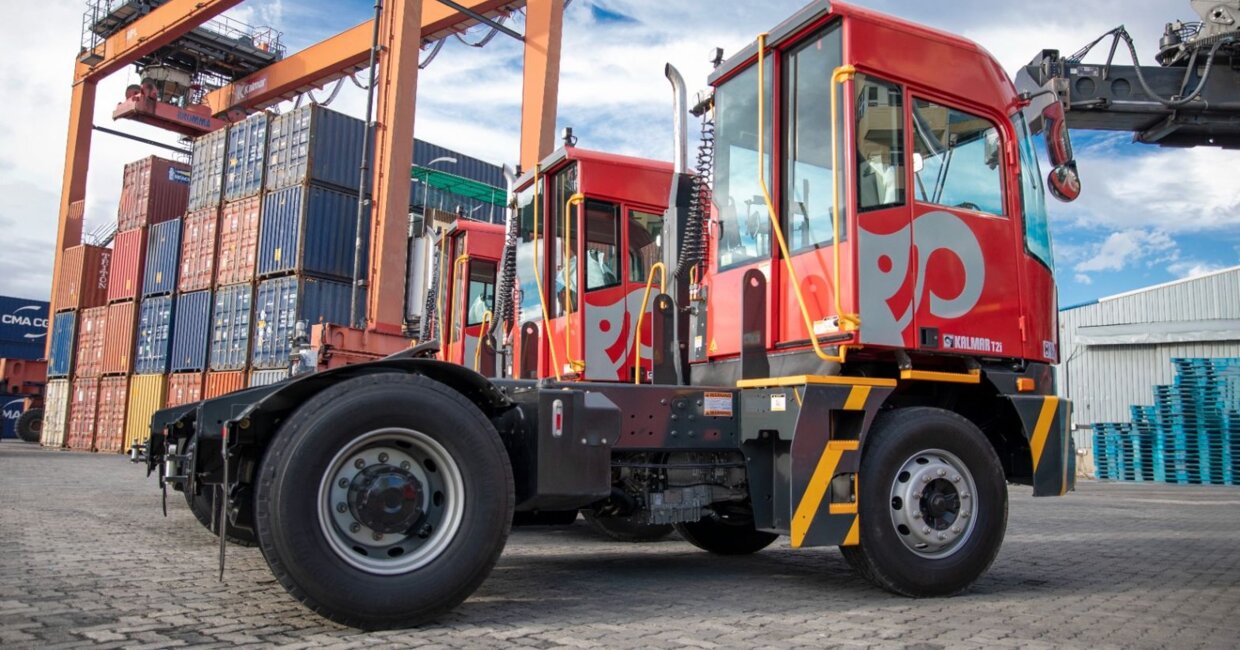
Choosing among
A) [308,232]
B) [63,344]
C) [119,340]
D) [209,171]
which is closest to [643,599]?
[308,232]

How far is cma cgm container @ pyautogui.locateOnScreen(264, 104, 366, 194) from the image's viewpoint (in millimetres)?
20312

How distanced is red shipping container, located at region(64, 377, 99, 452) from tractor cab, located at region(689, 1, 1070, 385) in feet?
86.9

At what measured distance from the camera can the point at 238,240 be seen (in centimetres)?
2164

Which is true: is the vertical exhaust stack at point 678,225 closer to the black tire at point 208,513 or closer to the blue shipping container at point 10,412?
the black tire at point 208,513

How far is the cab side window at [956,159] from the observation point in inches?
205

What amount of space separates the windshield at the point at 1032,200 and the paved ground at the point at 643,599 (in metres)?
2.11

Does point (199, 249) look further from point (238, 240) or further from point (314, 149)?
point (314, 149)

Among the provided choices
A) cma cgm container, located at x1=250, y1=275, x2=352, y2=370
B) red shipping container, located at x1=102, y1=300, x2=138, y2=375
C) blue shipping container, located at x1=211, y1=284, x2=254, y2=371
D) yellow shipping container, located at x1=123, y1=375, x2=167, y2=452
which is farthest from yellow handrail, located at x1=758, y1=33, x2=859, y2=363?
red shipping container, located at x1=102, y1=300, x2=138, y2=375

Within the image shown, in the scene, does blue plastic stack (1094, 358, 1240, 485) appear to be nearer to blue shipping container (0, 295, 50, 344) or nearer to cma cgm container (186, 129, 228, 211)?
cma cgm container (186, 129, 228, 211)

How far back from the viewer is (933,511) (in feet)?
16.3

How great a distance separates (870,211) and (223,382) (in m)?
19.9

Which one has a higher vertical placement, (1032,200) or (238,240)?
(238,240)

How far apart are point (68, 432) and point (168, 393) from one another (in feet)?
22.7

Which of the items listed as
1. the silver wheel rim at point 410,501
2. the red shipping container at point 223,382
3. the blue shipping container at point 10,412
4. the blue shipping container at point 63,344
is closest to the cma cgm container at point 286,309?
the red shipping container at point 223,382
